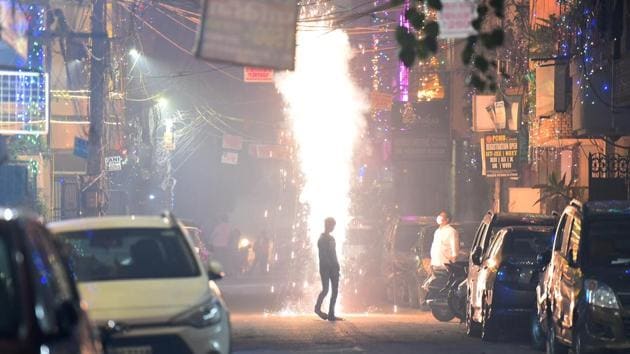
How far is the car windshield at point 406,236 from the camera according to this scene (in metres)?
30.7

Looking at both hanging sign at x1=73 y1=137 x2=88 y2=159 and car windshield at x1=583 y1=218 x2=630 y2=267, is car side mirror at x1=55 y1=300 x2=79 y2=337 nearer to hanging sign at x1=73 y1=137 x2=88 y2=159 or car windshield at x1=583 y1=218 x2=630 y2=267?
car windshield at x1=583 y1=218 x2=630 y2=267

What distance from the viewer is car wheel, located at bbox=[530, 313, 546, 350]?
56.9ft

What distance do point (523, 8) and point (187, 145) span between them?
43013 millimetres

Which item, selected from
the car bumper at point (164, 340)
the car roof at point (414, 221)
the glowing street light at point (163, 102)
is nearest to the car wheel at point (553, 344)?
the car bumper at point (164, 340)

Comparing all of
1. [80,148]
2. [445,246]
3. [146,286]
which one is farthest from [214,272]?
[80,148]

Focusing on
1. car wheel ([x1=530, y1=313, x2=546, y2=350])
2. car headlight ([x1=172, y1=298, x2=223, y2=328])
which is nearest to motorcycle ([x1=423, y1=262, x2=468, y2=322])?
car wheel ([x1=530, y1=313, x2=546, y2=350])

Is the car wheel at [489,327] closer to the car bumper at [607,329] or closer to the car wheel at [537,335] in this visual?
the car wheel at [537,335]

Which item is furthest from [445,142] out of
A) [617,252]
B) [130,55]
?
[617,252]

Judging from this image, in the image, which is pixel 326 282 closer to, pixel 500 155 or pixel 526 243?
pixel 526 243

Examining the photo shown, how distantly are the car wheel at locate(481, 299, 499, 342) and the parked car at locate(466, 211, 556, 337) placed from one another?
1.81 feet

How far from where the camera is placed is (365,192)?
192ft

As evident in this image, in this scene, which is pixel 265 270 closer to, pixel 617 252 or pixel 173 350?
pixel 617 252

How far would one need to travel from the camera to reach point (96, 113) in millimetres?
26422

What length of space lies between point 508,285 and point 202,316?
808 centimetres
